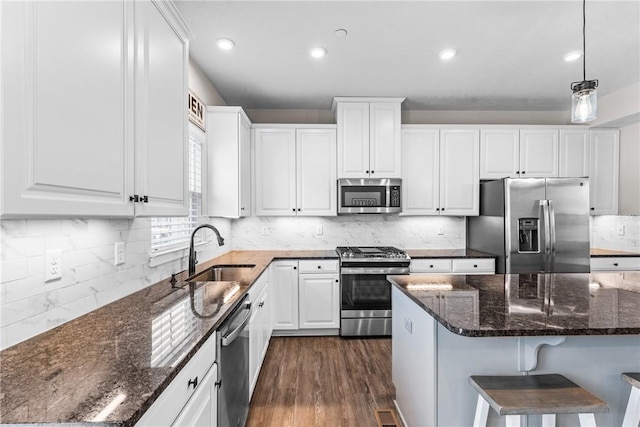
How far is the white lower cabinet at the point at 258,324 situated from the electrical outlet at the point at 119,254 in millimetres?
766

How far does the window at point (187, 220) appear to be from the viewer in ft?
6.97

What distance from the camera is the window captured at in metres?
2.12

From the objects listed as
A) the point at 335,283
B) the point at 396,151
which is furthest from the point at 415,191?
the point at 335,283

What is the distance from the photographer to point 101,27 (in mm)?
1029

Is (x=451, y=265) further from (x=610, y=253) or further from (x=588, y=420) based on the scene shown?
(x=588, y=420)

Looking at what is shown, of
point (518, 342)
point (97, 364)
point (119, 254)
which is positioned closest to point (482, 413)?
point (518, 342)

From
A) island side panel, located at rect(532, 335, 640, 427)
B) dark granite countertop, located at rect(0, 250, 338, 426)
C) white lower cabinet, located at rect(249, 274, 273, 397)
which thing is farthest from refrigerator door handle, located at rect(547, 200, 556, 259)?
dark granite countertop, located at rect(0, 250, 338, 426)

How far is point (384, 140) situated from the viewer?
3635 millimetres

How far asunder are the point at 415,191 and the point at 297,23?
227 centimetres

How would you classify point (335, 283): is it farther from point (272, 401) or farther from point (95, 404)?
point (95, 404)

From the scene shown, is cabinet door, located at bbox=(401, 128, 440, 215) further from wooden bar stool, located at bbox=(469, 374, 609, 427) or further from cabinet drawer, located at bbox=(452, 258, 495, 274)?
wooden bar stool, located at bbox=(469, 374, 609, 427)

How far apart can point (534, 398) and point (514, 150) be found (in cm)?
332

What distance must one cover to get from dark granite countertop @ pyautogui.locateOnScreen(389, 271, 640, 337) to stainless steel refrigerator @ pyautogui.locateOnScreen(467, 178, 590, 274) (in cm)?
112

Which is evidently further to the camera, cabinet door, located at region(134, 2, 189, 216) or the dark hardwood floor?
the dark hardwood floor
